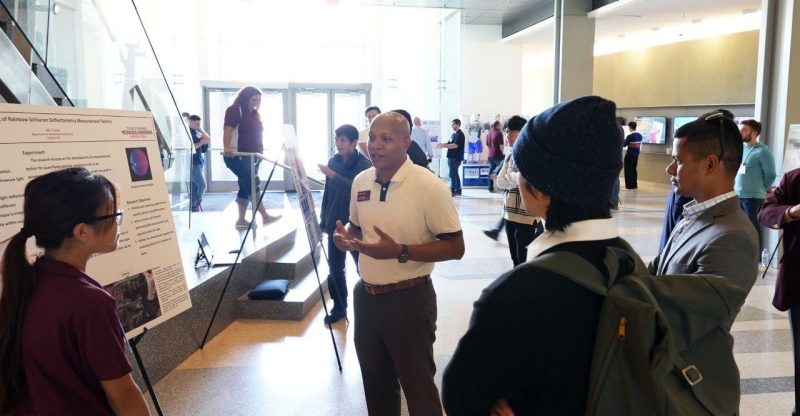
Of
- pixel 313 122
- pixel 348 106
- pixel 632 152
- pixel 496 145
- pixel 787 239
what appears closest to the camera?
pixel 787 239

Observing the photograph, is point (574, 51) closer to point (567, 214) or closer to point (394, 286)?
point (394, 286)

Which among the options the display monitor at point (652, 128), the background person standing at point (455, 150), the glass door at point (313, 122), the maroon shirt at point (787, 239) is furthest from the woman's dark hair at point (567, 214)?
the display monitor at point (652, 128)

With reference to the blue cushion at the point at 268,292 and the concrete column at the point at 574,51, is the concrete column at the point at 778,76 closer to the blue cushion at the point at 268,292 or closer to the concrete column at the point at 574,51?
the concrete column at the point at 574,51

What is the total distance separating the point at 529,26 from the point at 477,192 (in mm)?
3969

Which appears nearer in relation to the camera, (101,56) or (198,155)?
(101,56)

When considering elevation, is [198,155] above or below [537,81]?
below

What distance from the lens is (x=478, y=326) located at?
3.52 ft

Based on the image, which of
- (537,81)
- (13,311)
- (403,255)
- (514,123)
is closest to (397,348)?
(403,255)

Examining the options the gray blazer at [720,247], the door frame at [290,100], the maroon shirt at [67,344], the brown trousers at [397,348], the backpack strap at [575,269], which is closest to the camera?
the backpack strap at [575,269]

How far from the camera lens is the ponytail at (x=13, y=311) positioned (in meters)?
1.40

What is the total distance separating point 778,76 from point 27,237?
722 centimetres

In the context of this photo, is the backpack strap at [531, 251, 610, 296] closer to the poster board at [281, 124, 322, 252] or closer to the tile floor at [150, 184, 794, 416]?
the tile floor at [150, 184, 794, 416]

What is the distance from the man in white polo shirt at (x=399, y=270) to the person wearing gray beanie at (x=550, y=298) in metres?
1.22

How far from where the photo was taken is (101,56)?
4.48 metres
